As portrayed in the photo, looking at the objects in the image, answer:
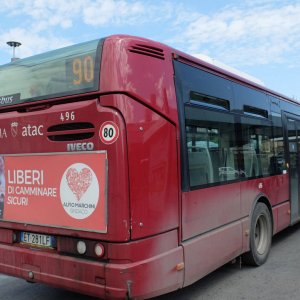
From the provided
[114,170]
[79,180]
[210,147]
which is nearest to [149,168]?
[114,170]

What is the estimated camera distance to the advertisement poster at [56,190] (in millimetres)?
3807

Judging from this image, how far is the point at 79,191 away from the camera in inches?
155

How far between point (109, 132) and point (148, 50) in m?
0.94

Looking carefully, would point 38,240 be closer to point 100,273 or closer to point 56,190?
point 56,190

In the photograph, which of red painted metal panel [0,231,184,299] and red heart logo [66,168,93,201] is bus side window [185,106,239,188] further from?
red heart logo [66,168,93,201]

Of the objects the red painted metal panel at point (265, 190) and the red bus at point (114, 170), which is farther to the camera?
the red painted metal panel at point (265, 190)

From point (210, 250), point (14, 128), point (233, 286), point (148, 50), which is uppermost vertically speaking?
point (148, 50)

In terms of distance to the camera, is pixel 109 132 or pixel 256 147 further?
pixel 256 147

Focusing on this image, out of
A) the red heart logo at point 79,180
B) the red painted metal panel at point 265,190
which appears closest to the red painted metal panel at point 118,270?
the red heart logo at point 79,180

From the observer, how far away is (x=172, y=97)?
4.21 m

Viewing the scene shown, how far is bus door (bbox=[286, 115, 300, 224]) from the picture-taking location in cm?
791

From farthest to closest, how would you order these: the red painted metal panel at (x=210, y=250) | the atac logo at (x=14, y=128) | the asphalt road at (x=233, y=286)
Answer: the asphalt road at (x=233, y=286) → the atac logo at (x=14, y=128) → the red painted metal panel at (x=210, y=250)

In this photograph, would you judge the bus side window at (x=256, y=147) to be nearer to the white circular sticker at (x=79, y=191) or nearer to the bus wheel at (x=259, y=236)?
the bus wheel at (x=259, y=236)

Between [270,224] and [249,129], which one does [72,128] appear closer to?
[249,129]
